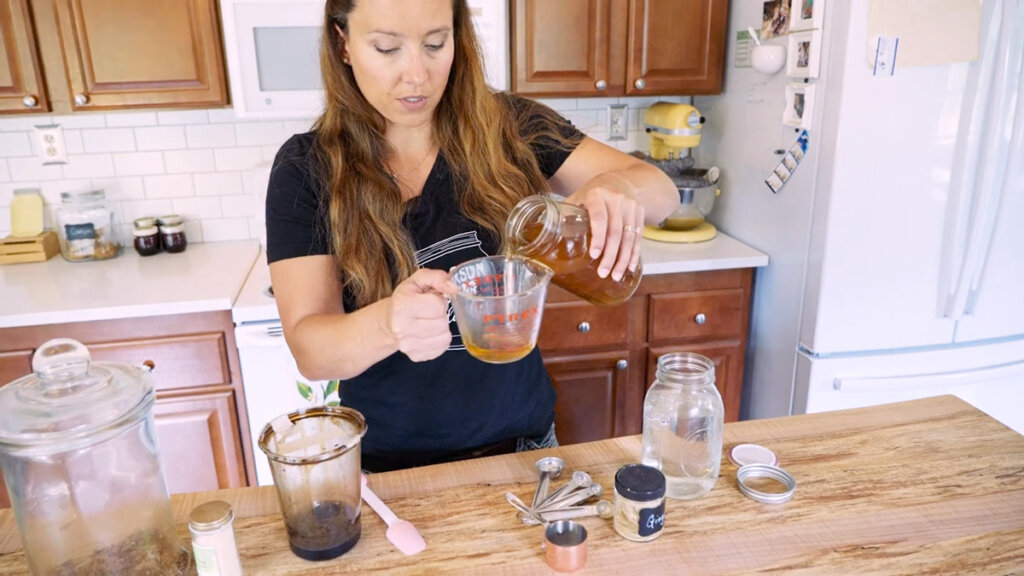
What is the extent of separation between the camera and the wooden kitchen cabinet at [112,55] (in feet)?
6.70

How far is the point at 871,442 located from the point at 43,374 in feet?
3.77

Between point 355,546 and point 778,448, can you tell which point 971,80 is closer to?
point 778,448

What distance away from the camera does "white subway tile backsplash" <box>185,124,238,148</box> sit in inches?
98.3

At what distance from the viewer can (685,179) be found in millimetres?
2490

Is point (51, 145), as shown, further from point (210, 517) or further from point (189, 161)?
point (210, 517)

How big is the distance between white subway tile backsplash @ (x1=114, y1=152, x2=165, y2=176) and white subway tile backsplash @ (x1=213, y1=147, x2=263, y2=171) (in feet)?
0.64

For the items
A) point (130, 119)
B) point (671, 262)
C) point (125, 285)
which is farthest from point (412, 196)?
point (130, 119)

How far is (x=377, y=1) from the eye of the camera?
111 centimetres

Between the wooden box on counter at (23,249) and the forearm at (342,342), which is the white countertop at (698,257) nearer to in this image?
the forearm at (342,342)

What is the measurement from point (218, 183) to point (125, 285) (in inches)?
22.3

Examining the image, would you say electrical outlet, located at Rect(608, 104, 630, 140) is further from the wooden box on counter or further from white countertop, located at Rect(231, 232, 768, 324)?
the wooden box on counter

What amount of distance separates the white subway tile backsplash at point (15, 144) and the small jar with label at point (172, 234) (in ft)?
1.57

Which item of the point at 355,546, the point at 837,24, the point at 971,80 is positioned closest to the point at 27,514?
the point at 355,546

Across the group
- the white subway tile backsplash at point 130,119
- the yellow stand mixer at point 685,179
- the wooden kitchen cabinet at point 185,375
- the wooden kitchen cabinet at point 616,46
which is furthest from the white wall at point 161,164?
the yellow stand mixer at point 685,179
